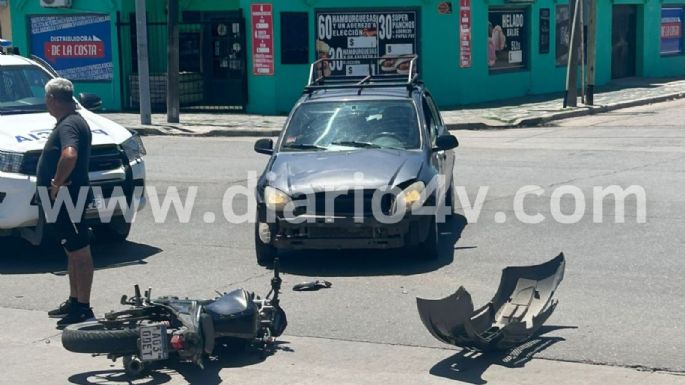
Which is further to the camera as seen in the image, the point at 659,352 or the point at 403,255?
the point at 403,255

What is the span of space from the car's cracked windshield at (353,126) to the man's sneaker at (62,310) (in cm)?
338

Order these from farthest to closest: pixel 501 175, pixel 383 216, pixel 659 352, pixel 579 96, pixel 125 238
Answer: pixel 579 96, pixel 501 175, pixel 125 238, pixel 383 216, pixel 659 352

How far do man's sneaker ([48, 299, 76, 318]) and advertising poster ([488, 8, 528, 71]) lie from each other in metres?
21.3

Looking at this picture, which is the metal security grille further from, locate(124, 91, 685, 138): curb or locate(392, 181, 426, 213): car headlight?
locate(392, 181, 426, 213): car headlight

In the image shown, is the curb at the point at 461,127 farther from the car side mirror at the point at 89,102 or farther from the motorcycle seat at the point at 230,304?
the motorcycle seat at the point at 230,304

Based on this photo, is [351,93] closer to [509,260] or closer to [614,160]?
[509,260]

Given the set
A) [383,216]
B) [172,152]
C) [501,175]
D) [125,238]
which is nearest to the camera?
[383,216]

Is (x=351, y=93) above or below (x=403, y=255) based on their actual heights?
above

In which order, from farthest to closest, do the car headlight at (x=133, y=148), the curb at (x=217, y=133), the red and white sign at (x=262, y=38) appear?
1. the red and white sign at (x=262, y=38)
2. the curb at (x=217, y=133)
3. the car headlight at (x=133, y=148)

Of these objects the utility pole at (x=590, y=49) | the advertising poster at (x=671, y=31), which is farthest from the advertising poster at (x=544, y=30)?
the advertising poster at (x=671, y=31)

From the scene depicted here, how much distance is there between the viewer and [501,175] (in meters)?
16.1

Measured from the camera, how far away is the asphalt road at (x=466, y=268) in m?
7.98

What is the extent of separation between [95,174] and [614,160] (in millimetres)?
9664

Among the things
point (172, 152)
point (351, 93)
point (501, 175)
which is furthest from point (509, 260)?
point (172, 152)
